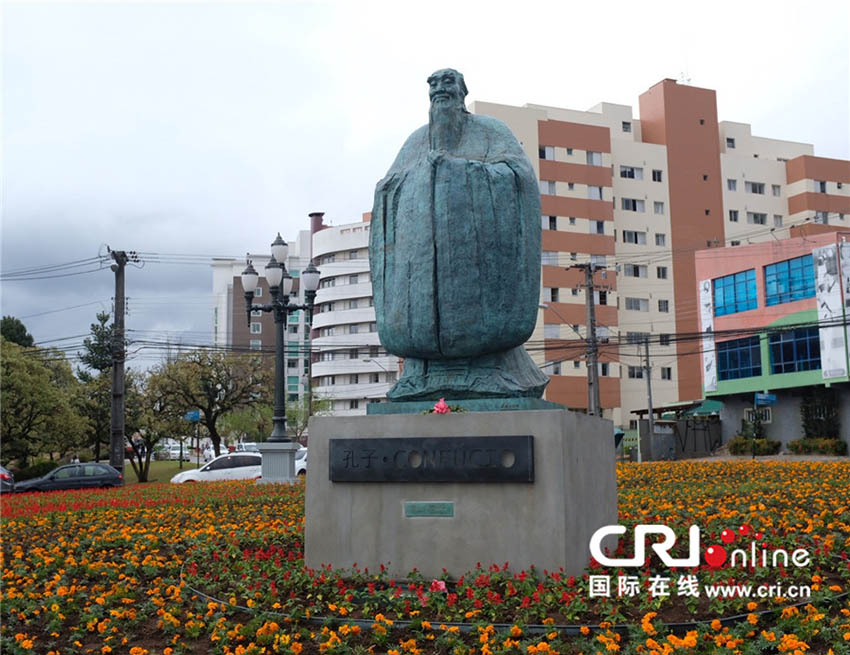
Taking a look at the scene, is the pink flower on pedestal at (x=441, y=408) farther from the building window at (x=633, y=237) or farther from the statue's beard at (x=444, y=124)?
the building window at (x=633, y=237)

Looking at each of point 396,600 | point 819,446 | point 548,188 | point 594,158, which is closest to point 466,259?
point 396,600

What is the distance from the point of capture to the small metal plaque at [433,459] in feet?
22.8

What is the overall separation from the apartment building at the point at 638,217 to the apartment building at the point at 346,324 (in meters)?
18.5

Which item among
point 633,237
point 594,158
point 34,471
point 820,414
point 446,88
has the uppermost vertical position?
point 594,158

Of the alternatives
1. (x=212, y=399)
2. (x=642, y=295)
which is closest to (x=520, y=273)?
(x=212, y=399)

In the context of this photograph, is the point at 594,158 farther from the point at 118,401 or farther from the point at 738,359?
the point at 118,401

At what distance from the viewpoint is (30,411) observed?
32.5 m

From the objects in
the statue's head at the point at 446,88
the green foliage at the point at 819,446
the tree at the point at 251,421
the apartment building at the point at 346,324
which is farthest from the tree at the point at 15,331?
the statue's head at the point at 446,88

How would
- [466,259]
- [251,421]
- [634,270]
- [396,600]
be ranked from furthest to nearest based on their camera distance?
1. [634,270]
2. [251,421]
3. [466,259]
4. [396,600]

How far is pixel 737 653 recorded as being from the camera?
16.5ft

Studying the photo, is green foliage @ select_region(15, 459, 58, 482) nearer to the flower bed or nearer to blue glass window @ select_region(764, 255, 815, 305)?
the flower bed

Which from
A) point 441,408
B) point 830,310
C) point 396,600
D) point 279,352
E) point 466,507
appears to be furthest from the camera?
point 830,310

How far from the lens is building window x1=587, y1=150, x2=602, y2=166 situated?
53062 mm

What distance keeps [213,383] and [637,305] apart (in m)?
26.9
